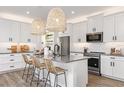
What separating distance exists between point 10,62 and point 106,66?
166 inches

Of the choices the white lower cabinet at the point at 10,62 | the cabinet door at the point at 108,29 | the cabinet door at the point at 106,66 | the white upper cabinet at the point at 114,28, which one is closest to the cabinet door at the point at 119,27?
the white upper cabinet at the point at 114,28

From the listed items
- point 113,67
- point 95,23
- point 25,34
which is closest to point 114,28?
point 95,23

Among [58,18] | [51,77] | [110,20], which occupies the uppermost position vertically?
[110,20]

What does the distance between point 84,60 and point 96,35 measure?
7.31ft

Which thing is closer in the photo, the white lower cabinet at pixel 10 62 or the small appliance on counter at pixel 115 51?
the small appliance on counter at pixel 115 51

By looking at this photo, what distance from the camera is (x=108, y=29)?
5008 millimetres

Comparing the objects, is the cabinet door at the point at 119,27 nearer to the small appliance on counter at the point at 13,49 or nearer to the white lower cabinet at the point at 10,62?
the white lower cabinet at the point at 10,62

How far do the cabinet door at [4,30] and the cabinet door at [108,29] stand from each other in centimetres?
444

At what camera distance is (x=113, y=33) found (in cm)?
486

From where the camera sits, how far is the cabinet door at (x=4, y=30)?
5782 mm

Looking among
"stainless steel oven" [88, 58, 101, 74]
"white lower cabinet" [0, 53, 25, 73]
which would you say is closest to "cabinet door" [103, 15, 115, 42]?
"stainless steel oven" [88, 58, 101, 74]

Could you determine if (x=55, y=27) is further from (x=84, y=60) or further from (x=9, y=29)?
(x=9, y=29)
